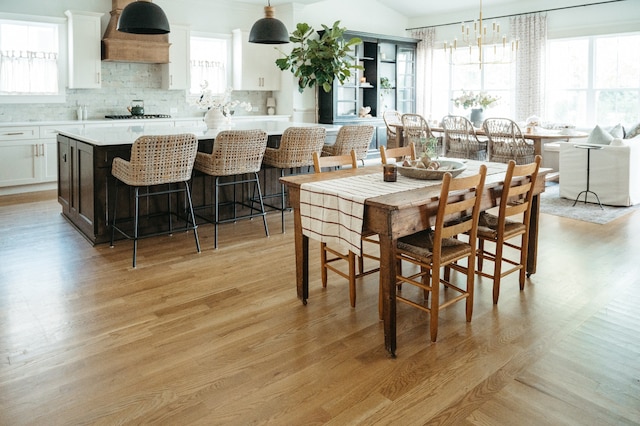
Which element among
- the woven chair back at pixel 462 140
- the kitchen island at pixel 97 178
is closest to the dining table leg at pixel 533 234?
the kitchen island at pixel 97 178

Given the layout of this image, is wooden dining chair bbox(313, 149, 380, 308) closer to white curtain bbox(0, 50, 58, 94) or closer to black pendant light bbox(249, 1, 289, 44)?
black pendant light bbox(249, 1, 289, 44)

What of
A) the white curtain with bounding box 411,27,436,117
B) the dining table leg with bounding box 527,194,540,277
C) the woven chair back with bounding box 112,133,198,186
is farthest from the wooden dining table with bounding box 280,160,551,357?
the white curtain with bounding box 411,27,436,117

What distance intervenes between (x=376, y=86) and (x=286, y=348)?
312 inches

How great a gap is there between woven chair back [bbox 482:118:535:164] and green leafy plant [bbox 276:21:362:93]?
2.60 metres

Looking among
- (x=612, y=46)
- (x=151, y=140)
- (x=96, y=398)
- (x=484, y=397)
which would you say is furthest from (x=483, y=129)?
(x=96, y=398)

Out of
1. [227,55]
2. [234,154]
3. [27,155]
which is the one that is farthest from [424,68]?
[27,155]

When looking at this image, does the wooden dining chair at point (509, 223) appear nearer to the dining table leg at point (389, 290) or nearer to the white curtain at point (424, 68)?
the dining table leg at point (389, 290)

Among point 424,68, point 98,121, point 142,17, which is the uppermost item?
point 424,68

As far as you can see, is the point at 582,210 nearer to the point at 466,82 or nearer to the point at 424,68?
the point at 466,82

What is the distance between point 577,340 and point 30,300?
3.14 metres

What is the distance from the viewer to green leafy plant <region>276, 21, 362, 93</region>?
8.58 meters

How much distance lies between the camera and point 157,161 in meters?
4.07

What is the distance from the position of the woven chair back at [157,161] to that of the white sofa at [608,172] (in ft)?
14.6

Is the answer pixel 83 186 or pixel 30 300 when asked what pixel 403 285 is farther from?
pixel 83 186
